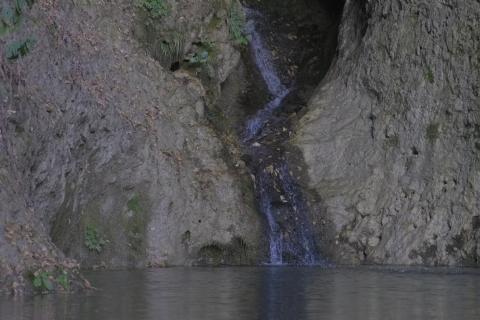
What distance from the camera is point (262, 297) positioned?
7.94 m

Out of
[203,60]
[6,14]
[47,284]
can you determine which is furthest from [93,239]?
[6,14]

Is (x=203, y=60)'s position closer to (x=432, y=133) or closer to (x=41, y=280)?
(x=432, y=133)

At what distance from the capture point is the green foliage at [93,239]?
12.5 m

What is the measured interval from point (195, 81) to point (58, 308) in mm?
9742

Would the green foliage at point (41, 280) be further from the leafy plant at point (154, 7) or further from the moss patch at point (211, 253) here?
the leafy plant at point (154, 7)

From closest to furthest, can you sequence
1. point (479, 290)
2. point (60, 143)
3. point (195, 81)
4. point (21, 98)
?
1. point (479, 290)
2. point (21, 98)
3. point (60, 143)
4. point (195, 81)

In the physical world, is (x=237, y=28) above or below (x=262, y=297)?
above

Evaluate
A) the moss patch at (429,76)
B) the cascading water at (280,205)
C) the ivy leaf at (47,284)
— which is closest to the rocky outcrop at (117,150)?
the cascading water at (280,205)

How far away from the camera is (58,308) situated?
663 cm

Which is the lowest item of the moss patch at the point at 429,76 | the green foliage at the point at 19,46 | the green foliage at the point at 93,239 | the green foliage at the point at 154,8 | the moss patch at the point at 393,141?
the green foliage at the point at 93,239

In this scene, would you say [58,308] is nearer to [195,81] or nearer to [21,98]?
[21,98]

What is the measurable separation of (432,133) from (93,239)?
7022 mm

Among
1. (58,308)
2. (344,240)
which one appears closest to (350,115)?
(344,240)

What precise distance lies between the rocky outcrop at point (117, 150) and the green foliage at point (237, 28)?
1.24 metres
